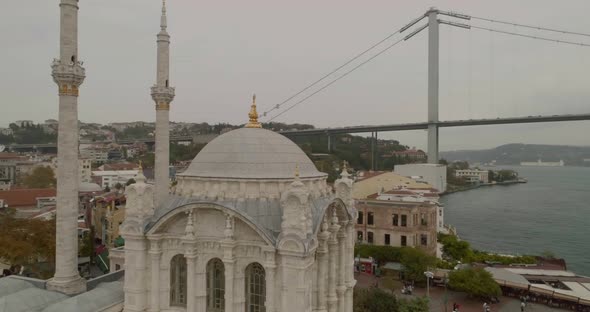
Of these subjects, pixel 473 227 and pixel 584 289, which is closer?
pixel 584 289

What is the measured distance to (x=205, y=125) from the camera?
638ft

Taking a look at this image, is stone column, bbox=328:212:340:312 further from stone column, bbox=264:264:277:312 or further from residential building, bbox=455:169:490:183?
residential building, bbox=455:169:490:183

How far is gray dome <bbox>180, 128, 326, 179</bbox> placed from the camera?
14.2m

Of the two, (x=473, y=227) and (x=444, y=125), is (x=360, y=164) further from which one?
(x=473, y=227)

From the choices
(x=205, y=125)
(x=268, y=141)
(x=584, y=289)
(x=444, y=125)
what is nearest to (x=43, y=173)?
(x=268, y=141)

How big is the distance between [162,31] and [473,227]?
67.5m

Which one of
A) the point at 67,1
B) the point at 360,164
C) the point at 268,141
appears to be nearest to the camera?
the point at 268,141

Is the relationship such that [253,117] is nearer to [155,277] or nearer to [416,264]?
[155,277]

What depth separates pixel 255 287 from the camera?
44.2 feet

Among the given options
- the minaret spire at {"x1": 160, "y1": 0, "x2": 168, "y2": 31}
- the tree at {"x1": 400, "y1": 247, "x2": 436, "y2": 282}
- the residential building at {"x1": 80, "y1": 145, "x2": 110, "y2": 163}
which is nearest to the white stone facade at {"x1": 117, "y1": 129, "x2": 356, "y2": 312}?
the minaret spire at {"x1": 160, "y1": 0, "x2": 168, "y2": 31}

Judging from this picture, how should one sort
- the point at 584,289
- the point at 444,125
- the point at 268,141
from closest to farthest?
the point at 268,141
the point at 584,289
the point at 444,125

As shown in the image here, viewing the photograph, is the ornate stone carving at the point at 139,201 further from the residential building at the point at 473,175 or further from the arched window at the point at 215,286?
the residential building at the point at 473,175

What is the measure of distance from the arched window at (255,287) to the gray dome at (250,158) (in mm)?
2984

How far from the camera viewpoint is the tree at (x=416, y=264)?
3425 centimetres
